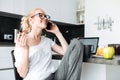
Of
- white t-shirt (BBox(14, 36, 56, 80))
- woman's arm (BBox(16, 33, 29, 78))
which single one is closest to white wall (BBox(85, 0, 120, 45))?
white t-shirt (BBox(14, 36, 56, 80))

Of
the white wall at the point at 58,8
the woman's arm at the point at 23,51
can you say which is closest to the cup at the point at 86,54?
the woman's arm at the point at 23,51

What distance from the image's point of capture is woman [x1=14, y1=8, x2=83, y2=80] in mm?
1174

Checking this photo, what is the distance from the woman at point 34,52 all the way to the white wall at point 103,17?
1850mm

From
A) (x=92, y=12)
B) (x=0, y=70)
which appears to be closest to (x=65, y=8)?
(x=92, y=12)

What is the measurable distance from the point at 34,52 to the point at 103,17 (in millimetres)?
2240

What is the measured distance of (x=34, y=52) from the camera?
4.37 ft

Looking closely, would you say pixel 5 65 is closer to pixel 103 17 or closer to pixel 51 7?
pixel 51 7

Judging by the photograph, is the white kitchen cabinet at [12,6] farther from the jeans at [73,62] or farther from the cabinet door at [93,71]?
the jeans at [73,62]

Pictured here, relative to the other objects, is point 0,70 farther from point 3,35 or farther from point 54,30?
point 54,30

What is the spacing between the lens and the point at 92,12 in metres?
3.50

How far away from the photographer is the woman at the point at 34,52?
3.85ft

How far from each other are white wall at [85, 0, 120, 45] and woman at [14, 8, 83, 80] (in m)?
1.85

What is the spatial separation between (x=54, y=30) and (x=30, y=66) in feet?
1.52

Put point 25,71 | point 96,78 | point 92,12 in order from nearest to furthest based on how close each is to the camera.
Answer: point 25,71
point 96,78
point 92,12
